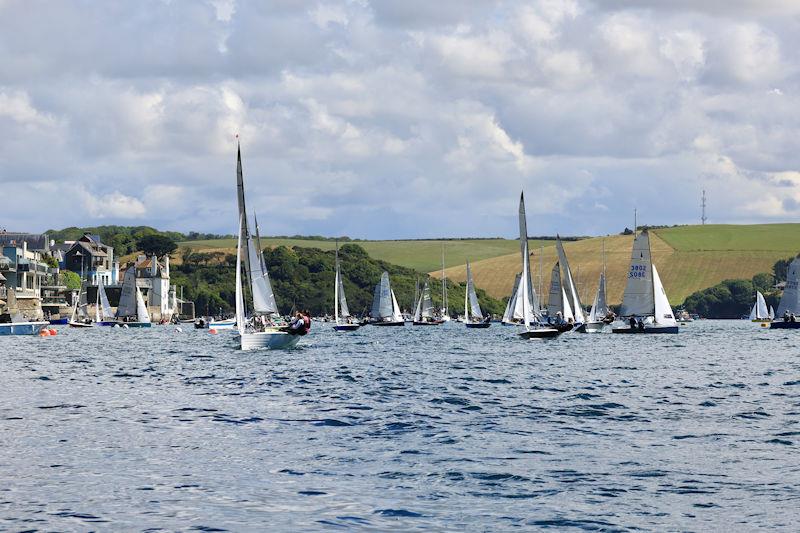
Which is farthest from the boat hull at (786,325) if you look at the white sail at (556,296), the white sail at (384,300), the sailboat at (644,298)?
the white sail at (384,300)

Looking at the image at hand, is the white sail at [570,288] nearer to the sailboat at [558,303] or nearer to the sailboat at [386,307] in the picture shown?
the sailboat at [558,303]

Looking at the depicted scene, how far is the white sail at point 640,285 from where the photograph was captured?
110938 mm

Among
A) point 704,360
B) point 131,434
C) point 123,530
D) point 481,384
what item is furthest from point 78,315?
point 123,530

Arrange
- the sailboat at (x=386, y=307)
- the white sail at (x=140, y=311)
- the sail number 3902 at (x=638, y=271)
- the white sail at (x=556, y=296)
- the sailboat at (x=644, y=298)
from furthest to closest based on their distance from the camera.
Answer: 1. the white sail at (x=140, y=311)
2. the sailboat at (x=386, y=307)
3. the white sail at (x=556, y=296)
4. the sail number 3902 at (x=638, y=271)
5. the sailboat at (x=644, y=298)

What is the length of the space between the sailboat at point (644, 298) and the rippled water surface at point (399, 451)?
183ft

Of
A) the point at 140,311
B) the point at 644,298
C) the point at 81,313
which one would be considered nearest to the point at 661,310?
the point at 644,298

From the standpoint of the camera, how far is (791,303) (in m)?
141

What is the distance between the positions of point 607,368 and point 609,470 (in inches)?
1419

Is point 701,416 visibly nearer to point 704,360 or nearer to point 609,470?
point 609,470

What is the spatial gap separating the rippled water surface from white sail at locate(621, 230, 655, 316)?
55.7 m

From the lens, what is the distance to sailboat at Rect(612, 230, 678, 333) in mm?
110875

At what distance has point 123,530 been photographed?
19438 millimetres

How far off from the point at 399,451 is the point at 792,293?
120 m

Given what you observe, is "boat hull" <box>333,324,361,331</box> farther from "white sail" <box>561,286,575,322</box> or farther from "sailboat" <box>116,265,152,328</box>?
"sailboat" <box>116,265,152,328</box>
